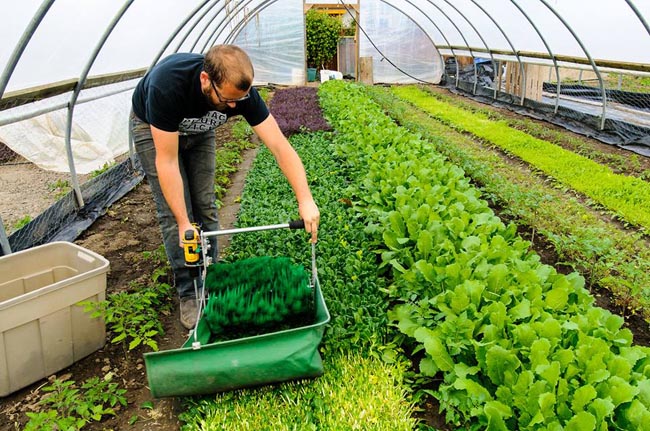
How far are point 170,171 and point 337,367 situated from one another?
135 cm

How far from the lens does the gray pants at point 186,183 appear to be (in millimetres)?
3102

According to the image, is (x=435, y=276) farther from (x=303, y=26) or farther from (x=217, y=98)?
(x=303, y=26)

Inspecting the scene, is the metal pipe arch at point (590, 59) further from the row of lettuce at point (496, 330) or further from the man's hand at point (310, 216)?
the man's hand at point (310, 216)

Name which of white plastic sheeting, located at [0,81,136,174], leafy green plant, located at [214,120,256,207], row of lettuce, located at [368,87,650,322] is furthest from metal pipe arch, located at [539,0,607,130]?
white plastic sheeting, located at [0,81,136,174]

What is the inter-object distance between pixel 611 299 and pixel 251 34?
50.6 ft

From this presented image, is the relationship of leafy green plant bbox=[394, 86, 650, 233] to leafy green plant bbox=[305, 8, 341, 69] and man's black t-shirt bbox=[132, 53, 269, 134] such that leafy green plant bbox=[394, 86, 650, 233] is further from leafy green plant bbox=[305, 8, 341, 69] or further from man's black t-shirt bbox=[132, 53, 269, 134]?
leafy green plant bbox=[305, 8, 341, 69]

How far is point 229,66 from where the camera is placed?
2.25m

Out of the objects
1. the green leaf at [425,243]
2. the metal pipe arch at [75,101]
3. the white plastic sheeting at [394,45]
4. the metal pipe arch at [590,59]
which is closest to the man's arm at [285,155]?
the green leaf at [425,243]

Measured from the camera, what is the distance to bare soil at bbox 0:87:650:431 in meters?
2.62

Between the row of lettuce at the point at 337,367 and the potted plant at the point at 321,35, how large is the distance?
52.9 ft

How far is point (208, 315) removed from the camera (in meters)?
2.62

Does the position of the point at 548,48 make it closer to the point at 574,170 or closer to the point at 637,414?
the point at 574,170

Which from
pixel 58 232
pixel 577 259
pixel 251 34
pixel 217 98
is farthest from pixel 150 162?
pixel 251 34

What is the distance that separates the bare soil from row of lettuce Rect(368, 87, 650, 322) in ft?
0.55
